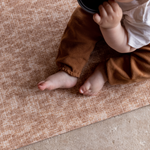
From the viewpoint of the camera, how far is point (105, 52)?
807 mm

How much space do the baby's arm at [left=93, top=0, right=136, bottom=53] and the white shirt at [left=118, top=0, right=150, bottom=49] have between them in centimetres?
2

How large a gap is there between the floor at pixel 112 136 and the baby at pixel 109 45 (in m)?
0.16

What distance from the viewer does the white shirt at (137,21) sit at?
517 mm

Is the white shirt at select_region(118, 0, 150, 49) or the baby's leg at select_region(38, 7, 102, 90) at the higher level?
the white shirt at select_region(118, 0, 150, 49)

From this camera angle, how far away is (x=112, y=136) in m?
0.78

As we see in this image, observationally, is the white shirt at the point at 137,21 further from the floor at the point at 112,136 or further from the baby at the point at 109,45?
the floor at the point at 112,136

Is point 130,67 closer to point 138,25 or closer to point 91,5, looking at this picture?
point 138,25

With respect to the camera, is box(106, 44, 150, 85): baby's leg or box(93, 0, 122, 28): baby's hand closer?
box(93, 0, 122, 28): baby's hand

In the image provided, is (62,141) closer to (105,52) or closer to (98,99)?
(98,99)

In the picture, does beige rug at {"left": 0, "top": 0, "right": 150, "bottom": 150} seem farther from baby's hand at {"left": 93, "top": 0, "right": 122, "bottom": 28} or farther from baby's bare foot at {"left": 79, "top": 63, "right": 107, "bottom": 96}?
baby's hand at {"left": 93, "top": 0, "right": 122, "bottom": 28}

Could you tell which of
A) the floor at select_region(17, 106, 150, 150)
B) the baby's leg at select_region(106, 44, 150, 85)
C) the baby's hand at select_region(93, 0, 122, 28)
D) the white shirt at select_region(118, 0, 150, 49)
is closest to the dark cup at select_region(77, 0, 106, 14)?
the baby's hand at select_region(93, 0, 122, 28)

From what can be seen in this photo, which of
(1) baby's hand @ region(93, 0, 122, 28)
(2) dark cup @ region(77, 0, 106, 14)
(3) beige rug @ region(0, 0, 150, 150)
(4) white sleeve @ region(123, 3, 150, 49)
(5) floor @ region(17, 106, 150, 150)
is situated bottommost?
(5) floor @ region(17, 106, 150, 150)

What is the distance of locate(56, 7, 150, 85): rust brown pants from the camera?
0.67m

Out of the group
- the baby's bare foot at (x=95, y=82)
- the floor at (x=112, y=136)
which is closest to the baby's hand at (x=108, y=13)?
the baby's bare foot at (x=95, y=82)
